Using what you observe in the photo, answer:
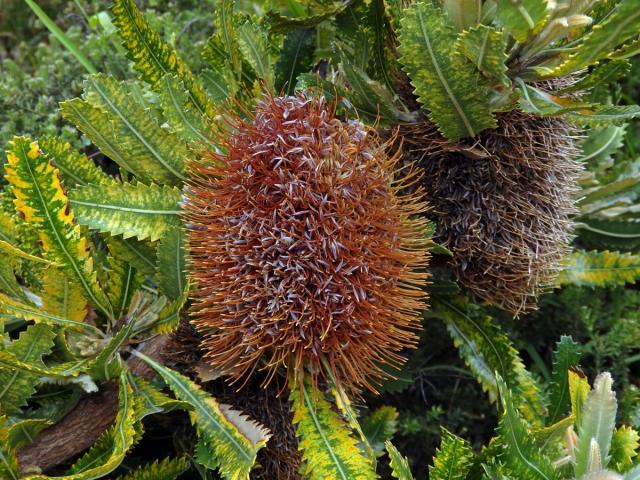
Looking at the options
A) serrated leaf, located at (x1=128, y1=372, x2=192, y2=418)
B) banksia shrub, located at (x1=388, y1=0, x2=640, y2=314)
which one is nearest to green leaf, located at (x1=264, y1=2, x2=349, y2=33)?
banksia shrub, located at (x1=388, y1=0, x2=640, y2=314)

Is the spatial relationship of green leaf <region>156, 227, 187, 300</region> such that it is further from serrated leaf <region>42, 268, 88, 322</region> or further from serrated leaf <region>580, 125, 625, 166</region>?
serrated leaf <region>580, 125, 625, 166</region>

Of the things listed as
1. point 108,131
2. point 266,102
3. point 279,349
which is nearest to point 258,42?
point 266,102

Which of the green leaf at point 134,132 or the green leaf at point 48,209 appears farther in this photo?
the green leaf at point 134,132

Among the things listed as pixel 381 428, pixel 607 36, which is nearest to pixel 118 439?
pixel 381 428

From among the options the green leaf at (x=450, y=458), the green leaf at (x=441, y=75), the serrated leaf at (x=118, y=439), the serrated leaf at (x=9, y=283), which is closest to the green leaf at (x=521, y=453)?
the green leaf at (x=450, y=458)

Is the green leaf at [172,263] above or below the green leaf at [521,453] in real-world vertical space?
above

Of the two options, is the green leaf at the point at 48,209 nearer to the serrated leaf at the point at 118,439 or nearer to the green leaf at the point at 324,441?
the serrated leaf at the point at 118,439

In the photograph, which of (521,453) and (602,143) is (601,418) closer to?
(521,453)

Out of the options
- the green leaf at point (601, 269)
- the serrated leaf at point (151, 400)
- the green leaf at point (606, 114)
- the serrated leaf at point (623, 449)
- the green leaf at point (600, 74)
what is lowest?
the green leaf at point (601, 269)
